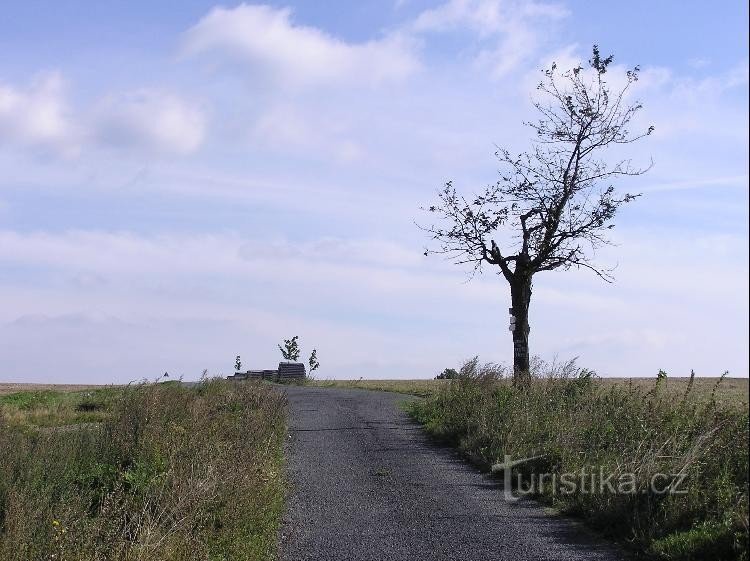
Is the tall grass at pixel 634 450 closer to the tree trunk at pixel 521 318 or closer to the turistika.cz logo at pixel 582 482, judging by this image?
the turistika.cz logo at pixel 582 482

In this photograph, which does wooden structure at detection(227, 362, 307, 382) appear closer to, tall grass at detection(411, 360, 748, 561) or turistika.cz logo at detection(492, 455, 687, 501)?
tall grass at detection(411, 360, 748, 561)

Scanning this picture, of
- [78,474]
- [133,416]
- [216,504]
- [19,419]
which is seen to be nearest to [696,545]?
[216,504]

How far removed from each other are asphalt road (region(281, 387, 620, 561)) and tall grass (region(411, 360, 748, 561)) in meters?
0.53

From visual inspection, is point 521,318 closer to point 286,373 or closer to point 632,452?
point 632,452

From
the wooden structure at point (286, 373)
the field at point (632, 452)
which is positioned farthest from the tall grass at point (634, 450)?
the wooden structure at point (286, 373)

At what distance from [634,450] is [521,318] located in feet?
45.8

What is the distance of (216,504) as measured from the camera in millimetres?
10312

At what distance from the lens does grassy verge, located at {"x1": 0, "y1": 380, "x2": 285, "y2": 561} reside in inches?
345

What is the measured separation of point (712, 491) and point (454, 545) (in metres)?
Result: 2.96

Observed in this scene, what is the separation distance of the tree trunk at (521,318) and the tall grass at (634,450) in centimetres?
583

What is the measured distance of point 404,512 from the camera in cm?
1119

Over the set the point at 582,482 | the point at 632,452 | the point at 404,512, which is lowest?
the point at 404,512

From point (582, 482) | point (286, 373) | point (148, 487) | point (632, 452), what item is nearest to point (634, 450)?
point (632, 452)

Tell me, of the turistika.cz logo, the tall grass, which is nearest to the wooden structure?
the tall grass
